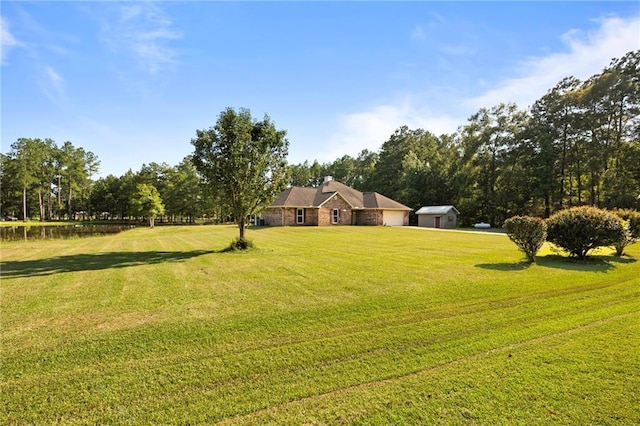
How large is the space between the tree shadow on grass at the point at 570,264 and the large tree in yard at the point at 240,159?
900 centimetres

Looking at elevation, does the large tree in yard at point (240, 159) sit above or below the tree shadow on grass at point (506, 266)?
above

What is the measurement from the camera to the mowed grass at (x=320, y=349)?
2.98m

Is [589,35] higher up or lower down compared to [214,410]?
higher up

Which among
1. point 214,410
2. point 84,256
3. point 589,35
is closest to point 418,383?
point 214,410

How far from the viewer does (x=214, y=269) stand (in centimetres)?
950

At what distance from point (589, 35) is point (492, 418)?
1405 cm

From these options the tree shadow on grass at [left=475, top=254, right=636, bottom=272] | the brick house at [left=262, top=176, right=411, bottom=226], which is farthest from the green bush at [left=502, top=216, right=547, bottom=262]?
the brick house at [left=262, top=176, right=411, bottom=226]

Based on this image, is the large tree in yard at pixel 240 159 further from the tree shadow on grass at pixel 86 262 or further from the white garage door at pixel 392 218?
the white garage door at pixel 392 218

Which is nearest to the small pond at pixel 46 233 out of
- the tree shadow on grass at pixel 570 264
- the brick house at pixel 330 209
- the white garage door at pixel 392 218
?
the brick house at pixel 330 209

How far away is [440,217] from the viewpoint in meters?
36.8

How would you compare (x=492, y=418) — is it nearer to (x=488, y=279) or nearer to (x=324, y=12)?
(x=488, y=279)

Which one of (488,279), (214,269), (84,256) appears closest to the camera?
(488,279)

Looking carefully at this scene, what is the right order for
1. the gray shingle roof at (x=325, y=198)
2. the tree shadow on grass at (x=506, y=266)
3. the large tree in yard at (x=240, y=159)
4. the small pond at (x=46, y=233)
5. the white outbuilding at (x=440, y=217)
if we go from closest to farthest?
the tree shadow on grass at (x=506, y=266) < the large tree in yard at (x=240, y=159) < the small pond at (x=46, y=233) < the gray shingle roof at (x=325, y=198) < the white outbuilding at (x=440, y=217)

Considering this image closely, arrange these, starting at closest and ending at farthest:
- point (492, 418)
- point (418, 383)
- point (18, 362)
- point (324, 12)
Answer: point (492, 418), point (418, 383), point (18, 362), point (324, 12)
